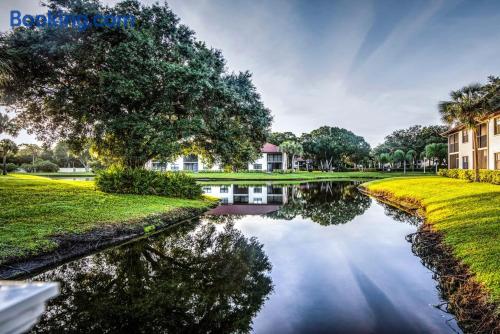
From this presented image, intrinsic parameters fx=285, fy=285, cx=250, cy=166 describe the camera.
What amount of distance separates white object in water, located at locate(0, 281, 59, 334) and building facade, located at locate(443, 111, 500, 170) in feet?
115

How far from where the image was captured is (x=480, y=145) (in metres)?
31.1

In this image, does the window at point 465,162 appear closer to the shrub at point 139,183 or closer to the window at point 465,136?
the window at point 465,136

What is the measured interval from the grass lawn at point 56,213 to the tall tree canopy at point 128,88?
3158 mm

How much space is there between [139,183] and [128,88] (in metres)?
6.25

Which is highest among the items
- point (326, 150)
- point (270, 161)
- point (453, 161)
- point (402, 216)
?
point (326, 150)

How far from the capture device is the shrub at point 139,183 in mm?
17750

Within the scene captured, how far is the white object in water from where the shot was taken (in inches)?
45.2

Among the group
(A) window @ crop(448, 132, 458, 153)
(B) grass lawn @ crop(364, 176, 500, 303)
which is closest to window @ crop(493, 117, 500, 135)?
(A) window @ crop(448, 132, 458, 153)

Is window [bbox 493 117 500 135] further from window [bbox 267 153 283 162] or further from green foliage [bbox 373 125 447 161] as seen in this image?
window [bbox 267 153 283 162]

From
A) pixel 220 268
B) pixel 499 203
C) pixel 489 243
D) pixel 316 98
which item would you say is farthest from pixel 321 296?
pixel 316 98

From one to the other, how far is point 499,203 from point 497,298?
32.7 feet

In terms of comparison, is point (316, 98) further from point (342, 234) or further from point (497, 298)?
point (497, 298)

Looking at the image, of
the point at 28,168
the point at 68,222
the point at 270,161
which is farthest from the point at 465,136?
the point at 28,168

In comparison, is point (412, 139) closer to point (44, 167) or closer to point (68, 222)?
point (68, 222)
